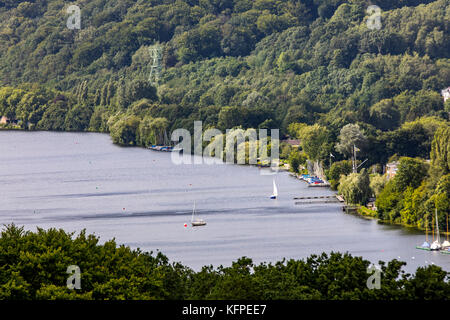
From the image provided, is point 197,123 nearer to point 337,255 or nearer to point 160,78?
point 160,78

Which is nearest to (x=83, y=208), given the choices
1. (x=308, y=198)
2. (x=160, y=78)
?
(x=308, y=198)

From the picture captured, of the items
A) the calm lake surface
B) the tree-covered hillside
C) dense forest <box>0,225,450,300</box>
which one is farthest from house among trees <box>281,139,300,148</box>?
dense forest <box>0,225,450,300</box>

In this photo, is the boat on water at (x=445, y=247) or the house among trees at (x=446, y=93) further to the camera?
the house among trees at (x=446, y=93)

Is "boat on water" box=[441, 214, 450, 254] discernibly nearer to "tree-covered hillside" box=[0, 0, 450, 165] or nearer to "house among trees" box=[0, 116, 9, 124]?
"tree-covered hillside" box=[0, 0, 450, 165]

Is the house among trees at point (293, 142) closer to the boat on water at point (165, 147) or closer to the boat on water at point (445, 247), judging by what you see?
the boat on water at point (165, 147)

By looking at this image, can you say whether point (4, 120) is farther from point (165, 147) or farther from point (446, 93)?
point (446, 93)

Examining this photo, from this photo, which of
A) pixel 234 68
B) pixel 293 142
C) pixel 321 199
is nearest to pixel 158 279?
pixel 321 199

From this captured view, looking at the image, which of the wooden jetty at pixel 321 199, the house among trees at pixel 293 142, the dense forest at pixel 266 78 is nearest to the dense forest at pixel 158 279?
the dense forest at pixel 266 78
